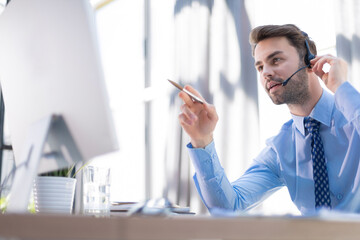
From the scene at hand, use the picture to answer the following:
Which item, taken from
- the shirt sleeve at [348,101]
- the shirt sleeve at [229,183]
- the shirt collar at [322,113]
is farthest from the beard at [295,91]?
the shirt sleeve at [348,101]

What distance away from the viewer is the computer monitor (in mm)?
824

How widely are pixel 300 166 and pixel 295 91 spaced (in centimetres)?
33

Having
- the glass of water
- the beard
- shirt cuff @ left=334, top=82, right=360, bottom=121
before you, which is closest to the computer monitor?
the glass of water

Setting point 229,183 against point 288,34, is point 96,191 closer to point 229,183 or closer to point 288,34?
point 229,183

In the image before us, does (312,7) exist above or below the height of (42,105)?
above

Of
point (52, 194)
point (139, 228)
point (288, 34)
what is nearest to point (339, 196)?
point (288, 34)

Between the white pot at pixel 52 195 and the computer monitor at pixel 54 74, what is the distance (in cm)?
4

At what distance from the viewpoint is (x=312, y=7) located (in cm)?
257

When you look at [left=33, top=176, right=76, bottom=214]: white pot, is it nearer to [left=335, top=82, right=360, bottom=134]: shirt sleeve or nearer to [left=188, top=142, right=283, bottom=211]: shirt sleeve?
[left=188, top=142, right=283, bottom=211]: shirt sleeve

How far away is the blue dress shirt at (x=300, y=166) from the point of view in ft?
4.83

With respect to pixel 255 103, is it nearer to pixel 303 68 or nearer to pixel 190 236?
pixel 303 68

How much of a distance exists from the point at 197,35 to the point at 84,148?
A: 2.61 meters

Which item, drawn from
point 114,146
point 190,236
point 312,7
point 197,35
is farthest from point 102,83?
point 197,35

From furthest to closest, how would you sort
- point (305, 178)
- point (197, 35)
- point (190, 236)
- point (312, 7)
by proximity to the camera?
1. point (197, 35)
2. point (312, 7)
3. point (305, 178)
4. point (190, 236)
